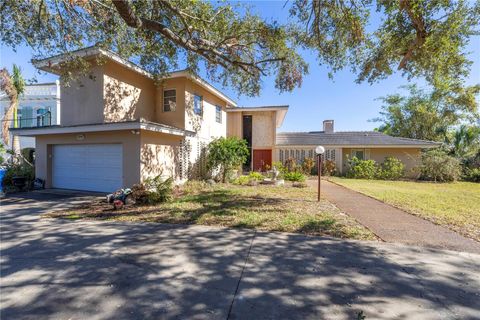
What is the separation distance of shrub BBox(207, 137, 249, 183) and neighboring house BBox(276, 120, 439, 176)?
783 centimetres

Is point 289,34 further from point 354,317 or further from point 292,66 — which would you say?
point 354,317

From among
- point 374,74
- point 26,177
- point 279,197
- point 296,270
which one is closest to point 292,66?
point 374,74

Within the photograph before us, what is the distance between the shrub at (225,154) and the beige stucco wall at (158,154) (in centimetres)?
211

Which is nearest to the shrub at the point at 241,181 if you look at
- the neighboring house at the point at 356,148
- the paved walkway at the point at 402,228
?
the paved walkway at the point at 402,228

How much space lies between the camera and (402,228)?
5574 mm

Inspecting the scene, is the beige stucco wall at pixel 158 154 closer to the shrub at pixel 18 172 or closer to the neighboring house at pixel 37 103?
the shrub at pixel 18 172

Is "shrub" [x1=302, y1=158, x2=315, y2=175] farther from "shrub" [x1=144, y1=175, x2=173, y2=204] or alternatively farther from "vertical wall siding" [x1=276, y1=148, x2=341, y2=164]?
"shrub" [x1=144, y1=175, x2=173, y2=204]

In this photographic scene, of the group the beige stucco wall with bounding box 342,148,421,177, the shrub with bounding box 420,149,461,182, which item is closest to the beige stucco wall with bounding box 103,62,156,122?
the beige stucco wall with bounding box 342,148,421,177

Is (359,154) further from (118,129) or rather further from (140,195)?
(118,129)

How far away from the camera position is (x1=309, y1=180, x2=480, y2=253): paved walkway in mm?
4656

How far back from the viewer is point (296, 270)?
348cm

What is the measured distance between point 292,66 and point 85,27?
846 cm

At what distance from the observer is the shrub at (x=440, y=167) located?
1641cm

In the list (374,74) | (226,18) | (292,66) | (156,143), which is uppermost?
(226,18)
